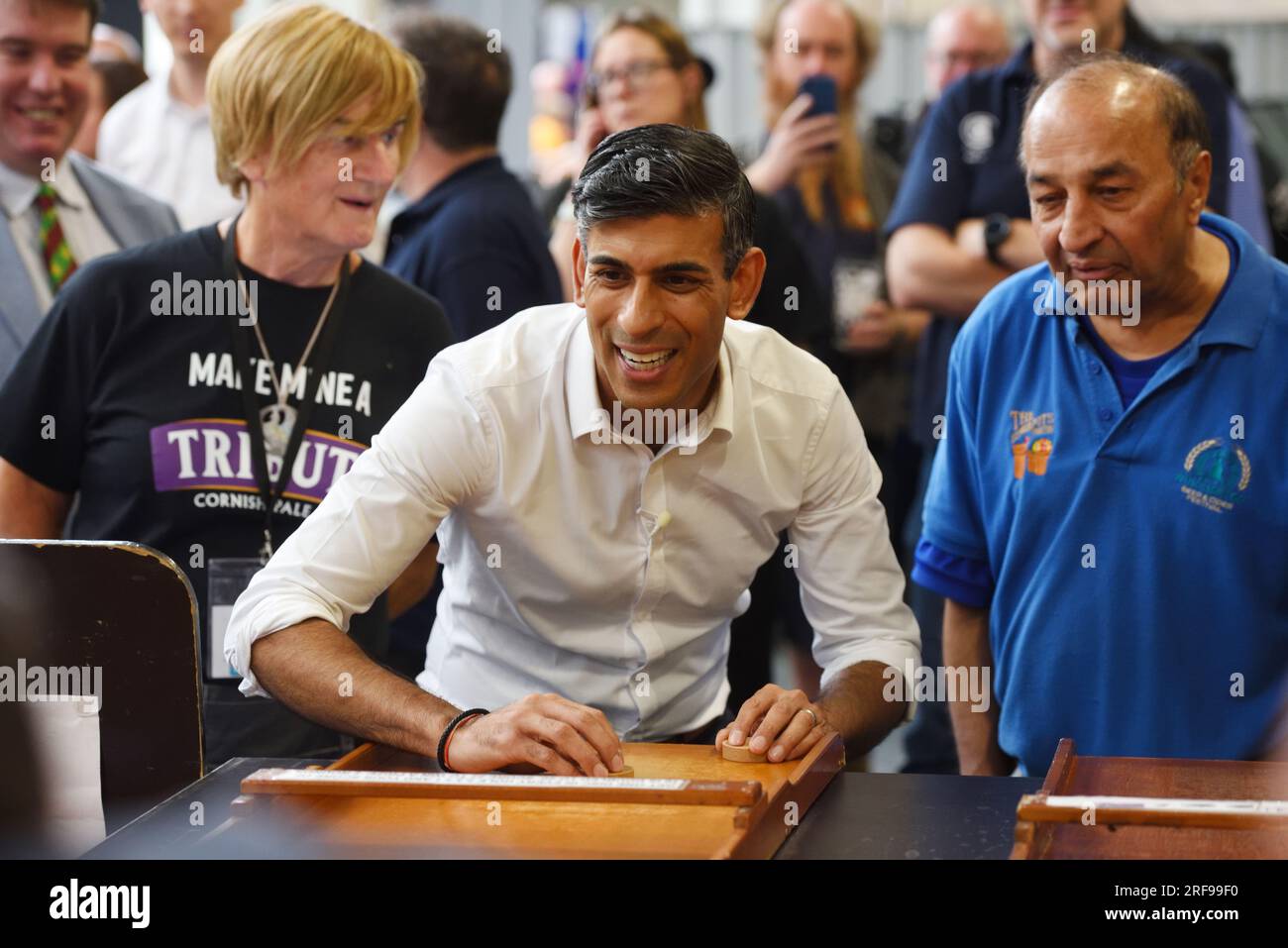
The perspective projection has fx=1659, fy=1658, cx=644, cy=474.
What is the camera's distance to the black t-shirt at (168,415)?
8.80ft

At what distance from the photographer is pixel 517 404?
2340 millimetres

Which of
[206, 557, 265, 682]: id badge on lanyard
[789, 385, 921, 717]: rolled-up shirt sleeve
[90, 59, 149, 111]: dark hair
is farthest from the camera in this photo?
[90, 59, 149, 111]: dark hair

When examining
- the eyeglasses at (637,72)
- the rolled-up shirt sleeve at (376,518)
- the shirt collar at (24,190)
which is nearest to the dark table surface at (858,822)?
the rolled-up shirt sleeve at (376,518)

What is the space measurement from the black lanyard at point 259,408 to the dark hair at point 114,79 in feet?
7.74

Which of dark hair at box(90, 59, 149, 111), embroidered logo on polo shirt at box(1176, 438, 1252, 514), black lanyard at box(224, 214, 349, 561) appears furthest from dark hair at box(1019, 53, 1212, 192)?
dark hair at box(90, 59, 149, 111)

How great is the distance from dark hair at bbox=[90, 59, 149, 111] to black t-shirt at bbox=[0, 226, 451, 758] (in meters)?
2.37

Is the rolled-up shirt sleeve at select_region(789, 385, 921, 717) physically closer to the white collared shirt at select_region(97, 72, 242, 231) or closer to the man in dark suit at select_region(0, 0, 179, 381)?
the man in dark suit at select_region(0, 0, 179, 381)

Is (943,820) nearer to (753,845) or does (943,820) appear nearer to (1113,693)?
(753,845)

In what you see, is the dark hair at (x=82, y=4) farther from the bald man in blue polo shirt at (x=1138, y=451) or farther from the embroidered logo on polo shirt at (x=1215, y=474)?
the embroidered logo on polo shirt at (x=1215, y=474)

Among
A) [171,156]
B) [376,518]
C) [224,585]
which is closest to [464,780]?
[376,518]

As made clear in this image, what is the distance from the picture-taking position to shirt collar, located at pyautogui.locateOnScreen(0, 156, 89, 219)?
3307mm

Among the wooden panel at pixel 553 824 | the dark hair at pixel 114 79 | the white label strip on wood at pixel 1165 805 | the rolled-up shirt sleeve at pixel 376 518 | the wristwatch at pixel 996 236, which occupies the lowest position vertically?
the wooden panel at pixel 553 824
